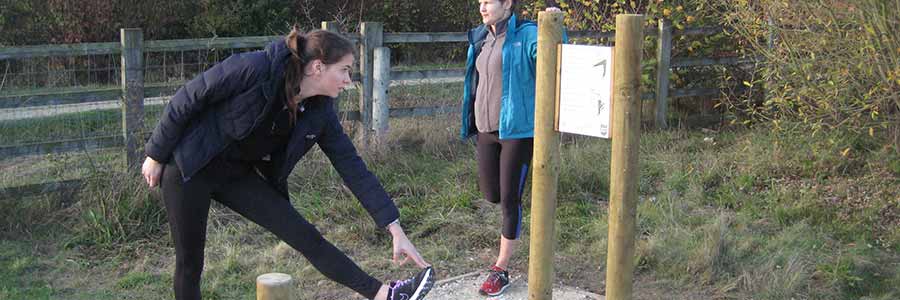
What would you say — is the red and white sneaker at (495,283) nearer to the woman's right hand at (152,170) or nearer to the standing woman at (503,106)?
the standing woman at (503,106)

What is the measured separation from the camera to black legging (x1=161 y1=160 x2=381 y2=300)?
375 centimetres

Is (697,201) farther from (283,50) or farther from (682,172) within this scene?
(283,50)

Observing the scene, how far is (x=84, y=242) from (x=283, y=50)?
279 centimetres

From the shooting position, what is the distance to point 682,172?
24.6 feet

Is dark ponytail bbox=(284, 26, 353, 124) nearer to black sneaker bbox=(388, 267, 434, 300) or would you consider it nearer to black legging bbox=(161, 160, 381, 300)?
black legging bbox=(161, 160, 381, 300)

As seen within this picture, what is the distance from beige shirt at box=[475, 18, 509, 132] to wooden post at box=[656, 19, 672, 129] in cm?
529

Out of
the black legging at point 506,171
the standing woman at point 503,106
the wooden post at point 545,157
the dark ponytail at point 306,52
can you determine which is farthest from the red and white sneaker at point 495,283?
the dark ponytail at point 306,52

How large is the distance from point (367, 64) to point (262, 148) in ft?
13.5

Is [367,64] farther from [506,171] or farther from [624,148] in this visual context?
[624,148]

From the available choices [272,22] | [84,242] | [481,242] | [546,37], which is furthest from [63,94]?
[272,22]

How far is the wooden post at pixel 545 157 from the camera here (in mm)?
3633

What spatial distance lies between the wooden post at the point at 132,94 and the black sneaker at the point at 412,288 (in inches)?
119

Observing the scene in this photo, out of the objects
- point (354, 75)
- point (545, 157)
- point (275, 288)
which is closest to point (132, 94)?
point (354, 75)

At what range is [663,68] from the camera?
9898mm
